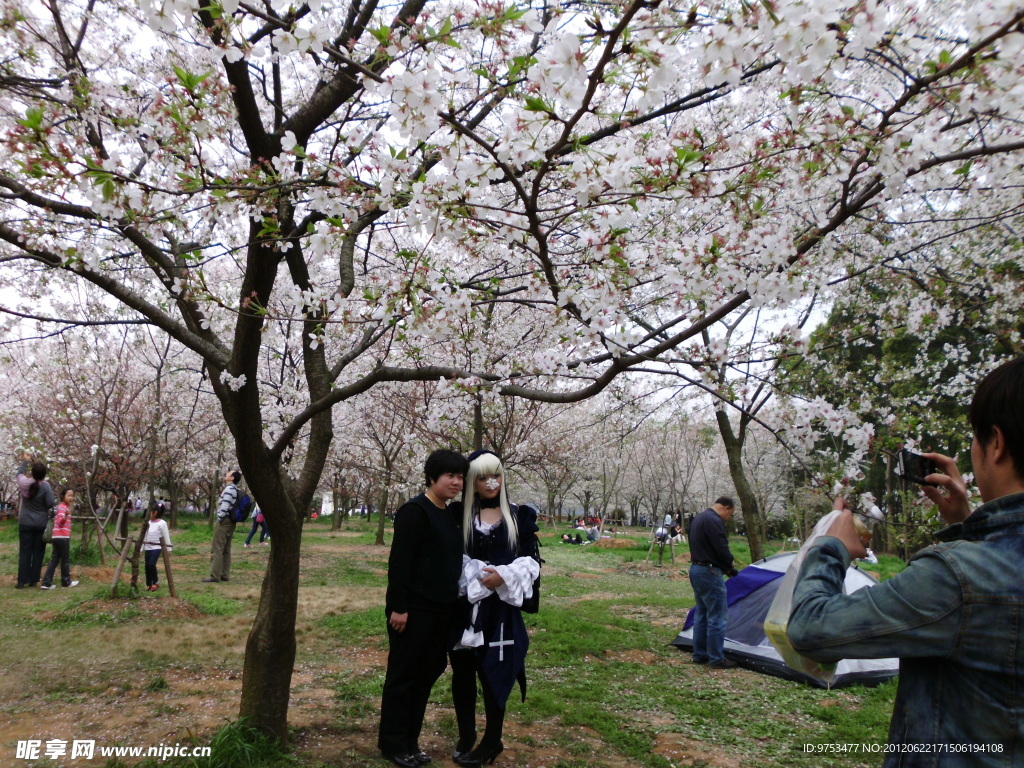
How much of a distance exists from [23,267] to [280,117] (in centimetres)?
292

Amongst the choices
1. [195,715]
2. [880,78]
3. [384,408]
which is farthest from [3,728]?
[384,408]

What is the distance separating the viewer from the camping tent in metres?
5.45

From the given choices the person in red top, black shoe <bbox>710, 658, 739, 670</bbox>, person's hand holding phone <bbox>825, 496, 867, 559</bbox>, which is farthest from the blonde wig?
the person in red top

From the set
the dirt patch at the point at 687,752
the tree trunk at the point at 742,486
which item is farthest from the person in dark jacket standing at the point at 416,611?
the tree trunk at the point at 742,486

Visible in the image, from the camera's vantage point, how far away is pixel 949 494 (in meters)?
1.52

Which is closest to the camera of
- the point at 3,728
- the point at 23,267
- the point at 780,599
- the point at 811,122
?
the point at 780,599

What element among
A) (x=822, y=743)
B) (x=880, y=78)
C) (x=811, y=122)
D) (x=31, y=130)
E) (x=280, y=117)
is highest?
(x=880, y=78)

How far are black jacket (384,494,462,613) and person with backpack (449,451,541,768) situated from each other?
0.11 metres

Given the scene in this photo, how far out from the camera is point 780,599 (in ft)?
5.40

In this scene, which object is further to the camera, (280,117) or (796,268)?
(280,117)

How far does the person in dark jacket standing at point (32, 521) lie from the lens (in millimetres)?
8445

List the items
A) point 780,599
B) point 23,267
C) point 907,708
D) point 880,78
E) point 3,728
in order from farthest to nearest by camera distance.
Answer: point 23,267 < point 880,78 < point 3,728 < point 780,599 < point 907,708

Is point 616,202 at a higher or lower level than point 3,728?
higher

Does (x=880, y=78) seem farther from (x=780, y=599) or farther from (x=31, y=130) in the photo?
(x=31, y=130)
